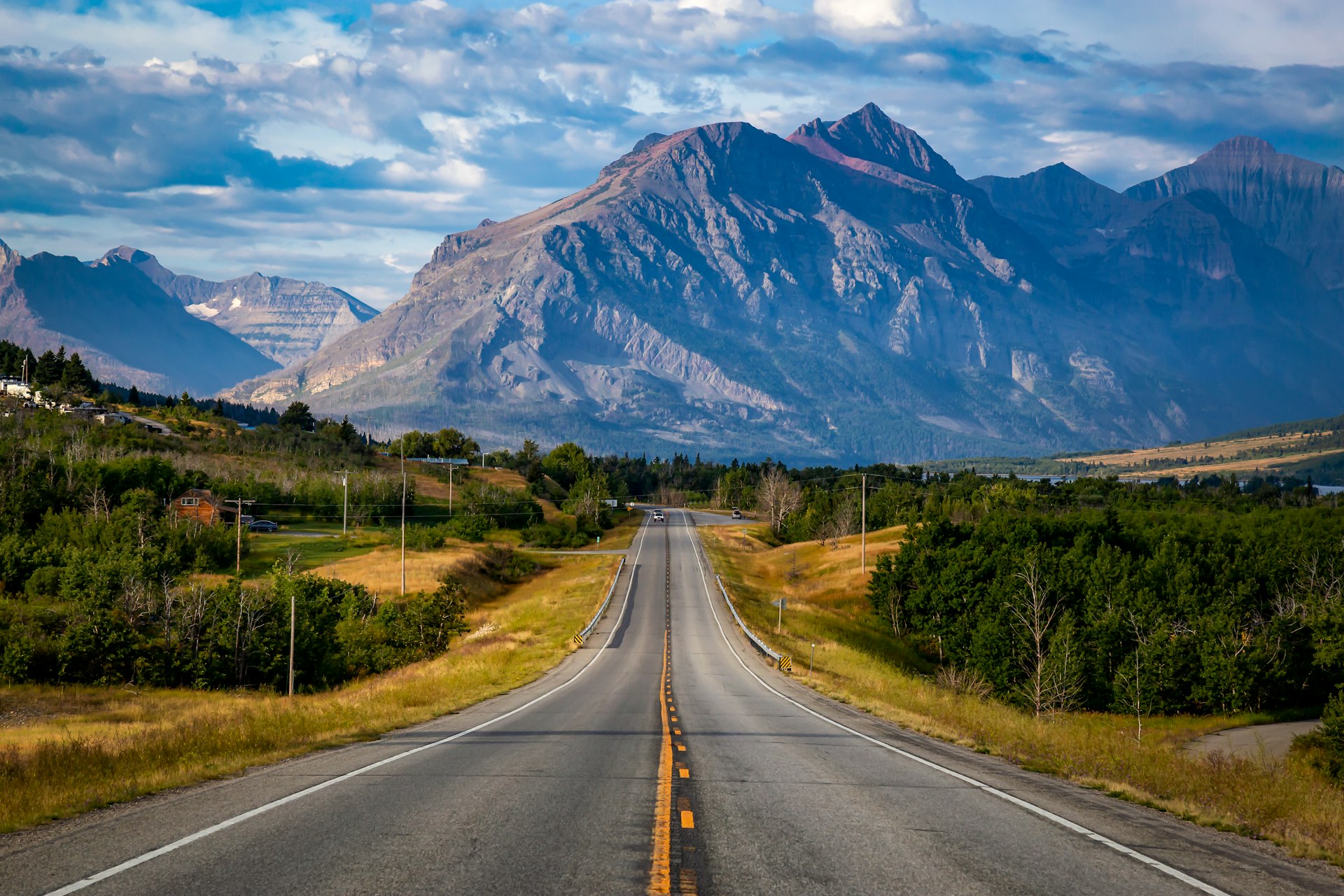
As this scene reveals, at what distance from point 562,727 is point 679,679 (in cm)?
1908

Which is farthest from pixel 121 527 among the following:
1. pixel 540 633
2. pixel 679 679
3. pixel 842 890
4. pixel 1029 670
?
pixel 842 890

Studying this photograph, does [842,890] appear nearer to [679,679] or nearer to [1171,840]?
[1171,840]

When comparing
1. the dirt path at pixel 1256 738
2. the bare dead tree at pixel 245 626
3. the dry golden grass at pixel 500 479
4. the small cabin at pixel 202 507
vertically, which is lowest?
the dirt path at pixel 1256 738

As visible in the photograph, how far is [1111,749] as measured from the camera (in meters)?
20.4

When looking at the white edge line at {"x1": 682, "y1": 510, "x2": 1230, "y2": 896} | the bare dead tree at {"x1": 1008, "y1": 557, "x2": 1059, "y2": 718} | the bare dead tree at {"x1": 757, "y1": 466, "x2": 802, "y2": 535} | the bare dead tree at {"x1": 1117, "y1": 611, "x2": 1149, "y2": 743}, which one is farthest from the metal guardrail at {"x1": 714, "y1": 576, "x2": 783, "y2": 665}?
the bare dead tree at {"x1": 757, "y1": 466, "x2": 802, "y2": 535}

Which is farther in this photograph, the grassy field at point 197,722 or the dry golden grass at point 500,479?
the dry golden grass at point 500,479

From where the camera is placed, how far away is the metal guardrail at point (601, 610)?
62.3 meters

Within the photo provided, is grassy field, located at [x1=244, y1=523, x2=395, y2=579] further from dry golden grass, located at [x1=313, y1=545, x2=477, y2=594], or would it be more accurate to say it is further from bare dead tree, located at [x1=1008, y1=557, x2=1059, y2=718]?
bare dead tree, located at [x1=1008, y1=557, x2=1059, y2=718]

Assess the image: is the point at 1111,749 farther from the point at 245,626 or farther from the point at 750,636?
the point at 245,626

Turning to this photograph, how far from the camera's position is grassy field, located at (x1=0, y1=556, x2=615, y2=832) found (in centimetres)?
1420

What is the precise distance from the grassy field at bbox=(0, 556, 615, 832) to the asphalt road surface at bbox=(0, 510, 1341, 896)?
93 cm

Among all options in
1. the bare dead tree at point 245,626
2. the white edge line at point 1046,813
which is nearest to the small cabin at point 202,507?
the bare dead tree at point 245,626

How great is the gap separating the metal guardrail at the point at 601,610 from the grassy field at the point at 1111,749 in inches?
447

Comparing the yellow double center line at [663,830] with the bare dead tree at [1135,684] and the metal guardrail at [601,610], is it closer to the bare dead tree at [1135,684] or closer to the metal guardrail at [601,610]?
the metal guardrail at [601,610]
